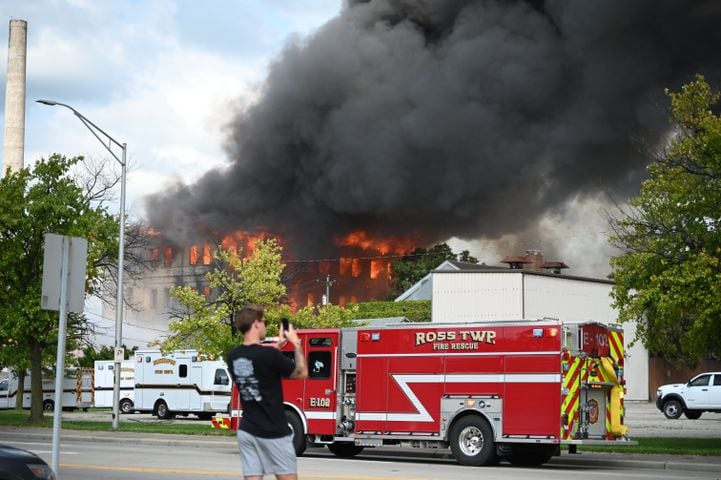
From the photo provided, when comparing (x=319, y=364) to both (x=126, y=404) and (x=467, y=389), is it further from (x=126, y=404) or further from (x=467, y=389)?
(x=126, y=404)

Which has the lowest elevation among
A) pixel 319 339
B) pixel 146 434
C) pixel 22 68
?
pixel 146 434

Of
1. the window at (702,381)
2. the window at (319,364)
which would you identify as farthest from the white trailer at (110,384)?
the window at (319,364)

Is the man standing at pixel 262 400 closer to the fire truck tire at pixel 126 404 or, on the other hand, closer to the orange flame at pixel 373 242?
the fire truck tire at pixel 126 404

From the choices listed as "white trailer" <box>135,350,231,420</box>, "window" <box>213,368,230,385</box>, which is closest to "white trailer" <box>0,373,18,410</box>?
"white trailer" <box>135,350,231,420</box>

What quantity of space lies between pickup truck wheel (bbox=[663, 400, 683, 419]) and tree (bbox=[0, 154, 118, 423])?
820 inches

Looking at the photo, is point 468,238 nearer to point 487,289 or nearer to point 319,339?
point 487,289

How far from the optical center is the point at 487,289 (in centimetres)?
5412

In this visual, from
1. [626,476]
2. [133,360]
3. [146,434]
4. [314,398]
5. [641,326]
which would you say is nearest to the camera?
[626,476]

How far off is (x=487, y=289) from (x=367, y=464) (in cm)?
3688

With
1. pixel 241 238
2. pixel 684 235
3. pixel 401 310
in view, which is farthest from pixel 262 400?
pixel 241 238

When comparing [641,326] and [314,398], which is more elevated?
[641,326]

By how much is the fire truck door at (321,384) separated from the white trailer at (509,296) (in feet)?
109

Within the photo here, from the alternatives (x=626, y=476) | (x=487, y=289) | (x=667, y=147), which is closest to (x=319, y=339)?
(x=626, y=476)

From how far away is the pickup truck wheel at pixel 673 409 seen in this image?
120 ft
